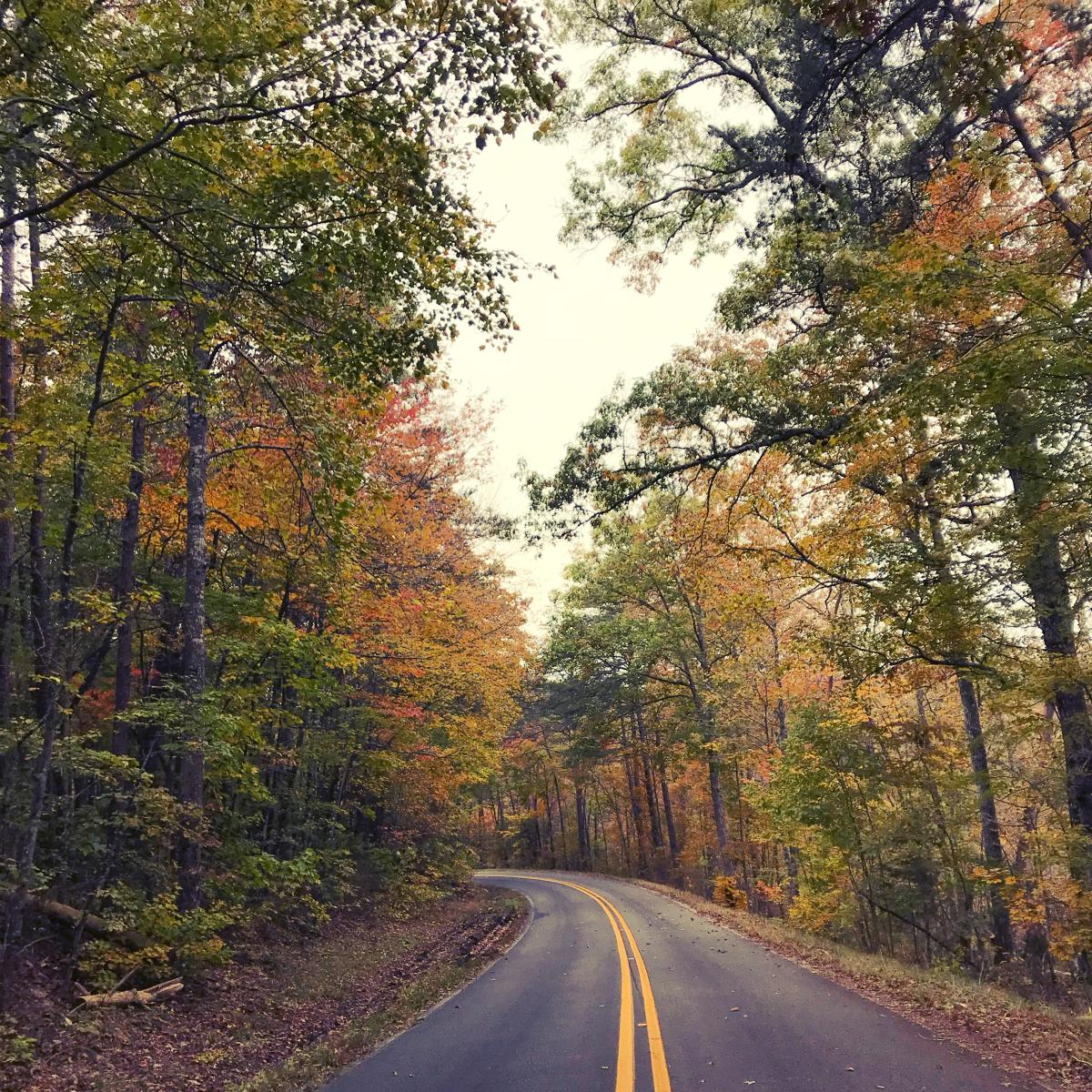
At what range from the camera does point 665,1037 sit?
265 inches

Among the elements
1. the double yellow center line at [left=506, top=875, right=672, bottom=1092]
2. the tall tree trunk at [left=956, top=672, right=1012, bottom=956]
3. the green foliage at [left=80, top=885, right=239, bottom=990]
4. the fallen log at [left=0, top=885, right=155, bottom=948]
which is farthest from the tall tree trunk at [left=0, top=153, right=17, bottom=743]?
the tall tree trunk at [left=956, top=672, right=1012, bottom=956]

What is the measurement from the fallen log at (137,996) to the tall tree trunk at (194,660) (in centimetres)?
114

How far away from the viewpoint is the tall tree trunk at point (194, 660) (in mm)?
8688

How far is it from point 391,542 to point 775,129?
10.1 meters

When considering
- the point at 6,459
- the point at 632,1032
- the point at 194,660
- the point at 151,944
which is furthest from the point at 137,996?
Answer: the point at 6,459

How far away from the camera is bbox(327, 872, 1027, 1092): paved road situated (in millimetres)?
5586

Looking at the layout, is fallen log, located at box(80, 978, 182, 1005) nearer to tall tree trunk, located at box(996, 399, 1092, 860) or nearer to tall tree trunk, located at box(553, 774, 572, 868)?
tall tree trunk, located at box(996, 399, 1092, 860)

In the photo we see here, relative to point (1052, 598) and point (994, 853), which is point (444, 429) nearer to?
point (1052, 598)

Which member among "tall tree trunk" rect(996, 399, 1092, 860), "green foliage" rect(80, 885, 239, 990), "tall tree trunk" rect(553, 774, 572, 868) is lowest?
"tall tree trunk" rect(553, 774, 572, 868)

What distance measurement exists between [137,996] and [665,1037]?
5937 millimetres

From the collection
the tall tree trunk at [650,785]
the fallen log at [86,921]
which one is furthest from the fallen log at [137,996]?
the tall tree trunk at [650,785]

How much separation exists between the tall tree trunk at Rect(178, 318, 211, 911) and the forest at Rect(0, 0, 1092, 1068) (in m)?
0.06

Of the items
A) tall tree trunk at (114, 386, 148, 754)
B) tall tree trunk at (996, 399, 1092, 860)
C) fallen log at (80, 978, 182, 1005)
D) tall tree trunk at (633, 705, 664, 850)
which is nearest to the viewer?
tall tree trunk at (996, 399, 1092, 860)

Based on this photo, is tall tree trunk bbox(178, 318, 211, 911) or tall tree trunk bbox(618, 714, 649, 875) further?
tall tree trunk bbox(618, 714, 649, 875)
